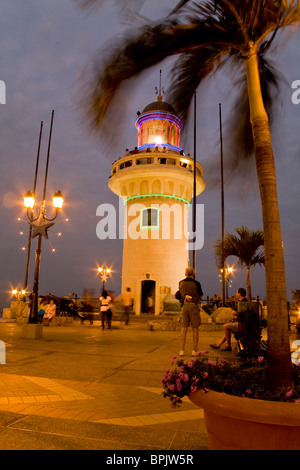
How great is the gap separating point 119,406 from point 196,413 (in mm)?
869

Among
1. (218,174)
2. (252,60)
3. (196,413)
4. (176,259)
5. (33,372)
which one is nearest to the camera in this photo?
(252,60)

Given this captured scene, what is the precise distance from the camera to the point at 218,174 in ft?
15.0

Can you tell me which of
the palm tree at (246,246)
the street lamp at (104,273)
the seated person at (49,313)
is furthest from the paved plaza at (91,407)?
the street lamp at (104,273)

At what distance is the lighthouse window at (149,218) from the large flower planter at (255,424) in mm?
22116

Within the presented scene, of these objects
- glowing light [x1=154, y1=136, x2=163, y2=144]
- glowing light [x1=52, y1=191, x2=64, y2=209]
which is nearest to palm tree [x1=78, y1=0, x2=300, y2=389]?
glowing light [x1=52, y1=191, x2=64, y2=209]

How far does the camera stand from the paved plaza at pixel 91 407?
299 cm

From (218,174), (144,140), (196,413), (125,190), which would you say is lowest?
(196,413)

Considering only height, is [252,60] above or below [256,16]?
below

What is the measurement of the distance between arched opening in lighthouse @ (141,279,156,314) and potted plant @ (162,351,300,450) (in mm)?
21353

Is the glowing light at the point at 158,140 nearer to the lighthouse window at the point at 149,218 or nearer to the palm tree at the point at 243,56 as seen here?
the lighthouse window at the point at 149,218

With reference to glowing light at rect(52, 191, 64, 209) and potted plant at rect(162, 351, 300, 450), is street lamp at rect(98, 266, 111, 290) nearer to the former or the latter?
glowing light at rect(52, 191, 64, 209)
